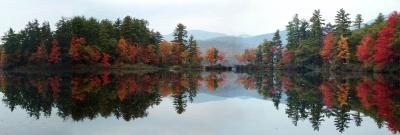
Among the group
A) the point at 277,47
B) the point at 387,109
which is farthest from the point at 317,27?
the point at 387,109

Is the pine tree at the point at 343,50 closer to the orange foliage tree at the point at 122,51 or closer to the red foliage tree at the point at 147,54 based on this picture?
the red foliage tree at the point at 147,54

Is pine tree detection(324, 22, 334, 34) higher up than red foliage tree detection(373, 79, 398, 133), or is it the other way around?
pine tree detection(324, 22, 334, 34)

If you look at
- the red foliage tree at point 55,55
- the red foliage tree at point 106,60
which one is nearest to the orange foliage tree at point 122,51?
the red foliage tree at point 106,60

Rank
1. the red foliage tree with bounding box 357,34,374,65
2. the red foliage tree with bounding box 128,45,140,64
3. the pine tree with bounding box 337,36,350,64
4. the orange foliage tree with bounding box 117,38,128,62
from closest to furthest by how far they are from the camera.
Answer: the red foliage tree with bounding box 357,34,374,65 < the pine tree with bounding box 337,36,350,64 < the orange foliage tree with bounding box 117,38,128,62 < the red foliage tree with bounding box 128,45,140,64

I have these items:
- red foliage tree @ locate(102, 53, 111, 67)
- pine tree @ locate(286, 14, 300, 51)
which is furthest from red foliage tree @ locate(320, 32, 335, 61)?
red foliage tree @ locate(102, 53, 111, 67)

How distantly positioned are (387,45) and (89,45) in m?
68.0

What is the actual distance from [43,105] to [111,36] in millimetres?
97525

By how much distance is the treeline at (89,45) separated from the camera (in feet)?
362

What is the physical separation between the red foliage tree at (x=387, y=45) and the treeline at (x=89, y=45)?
204 ft

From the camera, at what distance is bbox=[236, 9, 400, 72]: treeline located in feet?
251

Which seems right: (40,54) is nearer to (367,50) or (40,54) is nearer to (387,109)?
(367,50)

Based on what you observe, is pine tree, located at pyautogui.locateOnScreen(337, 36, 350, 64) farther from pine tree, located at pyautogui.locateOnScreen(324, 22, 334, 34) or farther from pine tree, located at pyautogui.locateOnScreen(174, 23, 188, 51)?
pine tree, located at pyautogui.locateOnScreen(174, 23, 188, 51)

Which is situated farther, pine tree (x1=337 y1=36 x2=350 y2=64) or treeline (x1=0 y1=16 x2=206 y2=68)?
treeline (x1=0 y1=16 x2=206 y2=68)

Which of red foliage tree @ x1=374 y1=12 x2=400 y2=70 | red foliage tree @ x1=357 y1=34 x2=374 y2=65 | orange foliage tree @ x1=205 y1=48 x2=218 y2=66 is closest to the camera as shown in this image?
red foliage tree @ x1=374 y1=12 x2=400 y2=70
